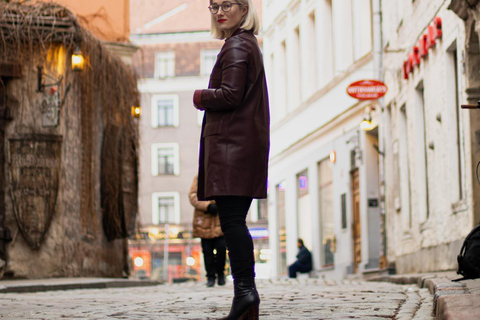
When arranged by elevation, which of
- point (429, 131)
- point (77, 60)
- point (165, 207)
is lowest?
point (429, 131)

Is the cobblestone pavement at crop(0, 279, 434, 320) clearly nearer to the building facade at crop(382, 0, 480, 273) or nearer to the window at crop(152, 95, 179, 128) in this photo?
the building facade at crop(382, 0, 480, 273)

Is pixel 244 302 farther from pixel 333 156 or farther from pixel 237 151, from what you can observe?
pixel 333 156

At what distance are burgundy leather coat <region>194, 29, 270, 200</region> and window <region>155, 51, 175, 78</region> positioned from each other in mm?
49268

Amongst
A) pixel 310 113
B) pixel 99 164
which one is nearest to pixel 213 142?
pixel 99 164

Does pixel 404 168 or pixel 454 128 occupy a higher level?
pixel 454 128

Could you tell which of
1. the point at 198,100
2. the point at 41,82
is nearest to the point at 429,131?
the point at 41,82

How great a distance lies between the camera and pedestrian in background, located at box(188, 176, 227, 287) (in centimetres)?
1246

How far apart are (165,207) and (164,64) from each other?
25.7 feet

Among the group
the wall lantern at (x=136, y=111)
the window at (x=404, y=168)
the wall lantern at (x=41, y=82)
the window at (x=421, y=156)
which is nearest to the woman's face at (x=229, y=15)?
the wall lantern at (x=41, y=82)

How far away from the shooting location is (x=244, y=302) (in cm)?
529

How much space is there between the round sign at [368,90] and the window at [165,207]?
34.7 meters

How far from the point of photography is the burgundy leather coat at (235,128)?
5.39 m

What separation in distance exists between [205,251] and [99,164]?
216 inches

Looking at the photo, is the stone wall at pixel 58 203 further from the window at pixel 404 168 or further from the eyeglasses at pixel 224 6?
the eyeglasses at pixel 224 6
